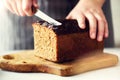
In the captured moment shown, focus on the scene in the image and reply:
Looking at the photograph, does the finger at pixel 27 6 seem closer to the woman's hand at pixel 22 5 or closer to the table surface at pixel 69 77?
the woman's hand at pixel 22 5

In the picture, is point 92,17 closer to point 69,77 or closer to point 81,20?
point 81,20

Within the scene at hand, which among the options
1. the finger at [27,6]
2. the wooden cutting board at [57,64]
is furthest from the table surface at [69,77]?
the finger at [27,6]

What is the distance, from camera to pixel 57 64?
24.4 inches

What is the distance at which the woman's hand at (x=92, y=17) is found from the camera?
665 millimetres

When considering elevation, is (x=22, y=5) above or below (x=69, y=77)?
above

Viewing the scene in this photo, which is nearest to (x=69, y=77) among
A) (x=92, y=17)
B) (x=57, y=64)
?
(x=57, y=64)

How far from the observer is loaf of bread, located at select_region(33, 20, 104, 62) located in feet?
2.05

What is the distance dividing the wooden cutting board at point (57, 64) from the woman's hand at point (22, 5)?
0.31 ft

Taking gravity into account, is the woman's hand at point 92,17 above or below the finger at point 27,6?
below

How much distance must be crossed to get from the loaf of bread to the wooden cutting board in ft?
0.05

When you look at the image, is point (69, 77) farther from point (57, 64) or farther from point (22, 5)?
point (22, 5)

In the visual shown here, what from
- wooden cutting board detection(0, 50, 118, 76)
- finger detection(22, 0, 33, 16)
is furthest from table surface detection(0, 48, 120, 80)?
finger detection(22, 0, 33, 16)

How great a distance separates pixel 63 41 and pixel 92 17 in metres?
0.10

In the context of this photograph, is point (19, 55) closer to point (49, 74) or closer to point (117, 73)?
point (49, 74)
